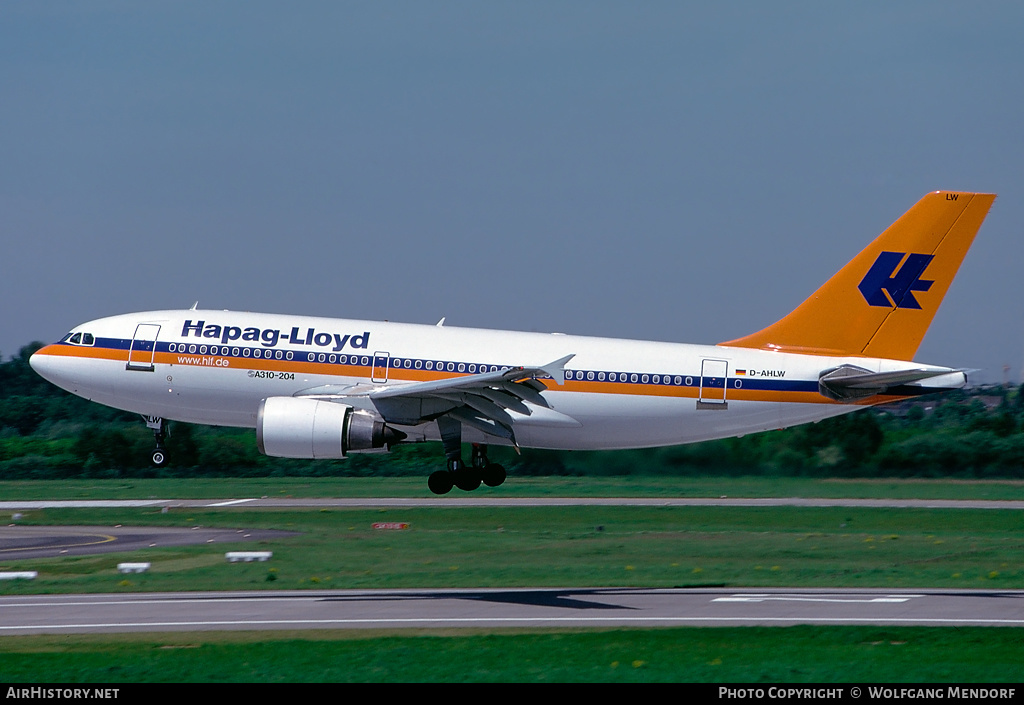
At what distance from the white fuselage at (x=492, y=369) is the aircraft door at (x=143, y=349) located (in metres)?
0.03

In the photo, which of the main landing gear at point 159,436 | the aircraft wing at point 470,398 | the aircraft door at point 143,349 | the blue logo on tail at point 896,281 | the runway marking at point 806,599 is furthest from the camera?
the main landing gear at point 159,436

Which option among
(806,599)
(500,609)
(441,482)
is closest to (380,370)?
(441,482)

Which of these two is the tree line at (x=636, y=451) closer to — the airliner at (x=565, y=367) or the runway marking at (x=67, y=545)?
the runway marking at (x=67, y=545)

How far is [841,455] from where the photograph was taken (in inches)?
2333

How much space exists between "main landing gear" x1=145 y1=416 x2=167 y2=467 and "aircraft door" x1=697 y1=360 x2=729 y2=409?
14.9m

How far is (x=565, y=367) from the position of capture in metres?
34.8

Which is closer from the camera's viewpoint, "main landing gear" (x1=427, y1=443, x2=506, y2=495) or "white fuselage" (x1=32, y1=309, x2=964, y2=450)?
"white fuselage" (x1=32, y1=309, x2=964, y2=450)

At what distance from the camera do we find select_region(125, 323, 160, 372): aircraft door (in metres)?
35.5

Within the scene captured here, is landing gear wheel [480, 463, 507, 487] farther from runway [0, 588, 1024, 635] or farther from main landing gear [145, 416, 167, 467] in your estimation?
main landing gear [145, 416, 167, 467]

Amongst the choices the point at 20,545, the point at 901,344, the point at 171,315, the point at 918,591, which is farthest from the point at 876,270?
the point at 20,545

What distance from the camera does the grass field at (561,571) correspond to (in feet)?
78.0

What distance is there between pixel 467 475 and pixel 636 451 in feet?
66.0

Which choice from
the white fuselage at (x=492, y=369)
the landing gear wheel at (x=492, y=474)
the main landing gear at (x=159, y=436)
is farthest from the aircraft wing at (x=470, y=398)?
the main landing gear at (x=159, y=436)

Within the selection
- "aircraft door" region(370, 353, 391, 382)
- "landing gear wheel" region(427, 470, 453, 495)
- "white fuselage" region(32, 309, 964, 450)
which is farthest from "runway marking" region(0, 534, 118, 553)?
"landing gear wheel" region(427, 470, 453, 495)
